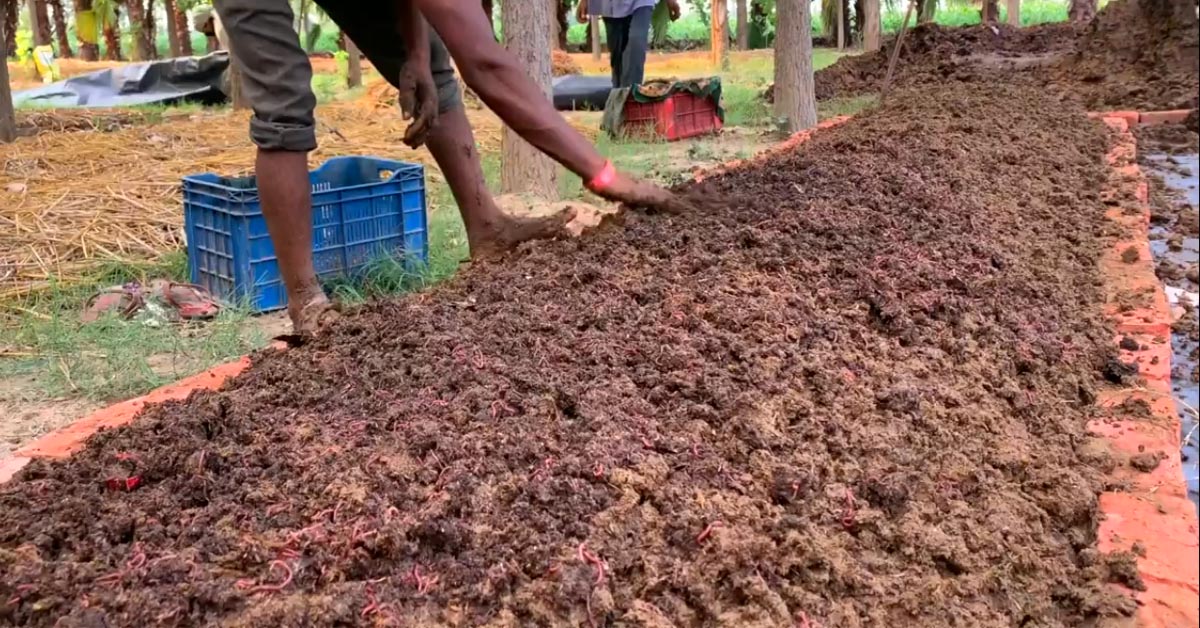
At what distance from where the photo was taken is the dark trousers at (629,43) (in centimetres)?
751

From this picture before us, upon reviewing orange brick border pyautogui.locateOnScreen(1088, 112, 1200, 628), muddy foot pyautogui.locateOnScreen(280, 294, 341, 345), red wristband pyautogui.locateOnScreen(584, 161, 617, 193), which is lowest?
orange brick border pyautogui.locateOnScreen(1088, 112, 1200, 628)

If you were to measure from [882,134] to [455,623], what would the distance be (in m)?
3.75

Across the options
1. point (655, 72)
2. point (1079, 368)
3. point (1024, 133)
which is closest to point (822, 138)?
point (1024, 133)

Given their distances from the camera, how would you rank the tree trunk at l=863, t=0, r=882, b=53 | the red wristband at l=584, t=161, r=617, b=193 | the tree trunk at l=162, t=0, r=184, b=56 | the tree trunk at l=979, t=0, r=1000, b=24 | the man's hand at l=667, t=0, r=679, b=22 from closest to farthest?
1. the red wristband at l=584, t=161, r=617, b=193
2. the man's hand at l=667, t=0, r=679, b=22
3. the tree trunk at l=863, t=0, r=882, b=53
4. the tree trunk at l=979, t=0, r=1000, b=24
5. the tree trunk at l=162, t=0, r=184, b=56

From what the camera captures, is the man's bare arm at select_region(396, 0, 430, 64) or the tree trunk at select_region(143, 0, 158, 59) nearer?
the man's bare arm at select_region(396, 0, 430, 64)

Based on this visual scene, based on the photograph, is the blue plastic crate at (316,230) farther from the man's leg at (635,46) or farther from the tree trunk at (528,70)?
the man's leg at (635,46)

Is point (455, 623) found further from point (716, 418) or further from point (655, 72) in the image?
point (655, 72)

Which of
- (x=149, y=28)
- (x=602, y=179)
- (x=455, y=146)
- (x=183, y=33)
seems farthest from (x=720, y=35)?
(x=149, y=28)

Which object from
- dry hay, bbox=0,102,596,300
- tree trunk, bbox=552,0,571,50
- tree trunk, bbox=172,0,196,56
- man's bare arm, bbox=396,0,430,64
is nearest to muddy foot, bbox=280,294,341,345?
man's bare arm, bbox=396,0,430,64

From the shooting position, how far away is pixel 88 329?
3.68 meters

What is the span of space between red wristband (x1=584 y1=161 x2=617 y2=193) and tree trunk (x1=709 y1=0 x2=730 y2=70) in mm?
13490

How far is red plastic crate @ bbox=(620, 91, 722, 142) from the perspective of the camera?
761 centimetres

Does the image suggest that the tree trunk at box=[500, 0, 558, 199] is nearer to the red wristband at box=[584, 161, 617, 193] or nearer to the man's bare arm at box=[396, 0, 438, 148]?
the man's bare arm at box=[396, 0, 438, 148]

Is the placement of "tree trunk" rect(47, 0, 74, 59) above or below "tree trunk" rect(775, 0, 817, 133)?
above
